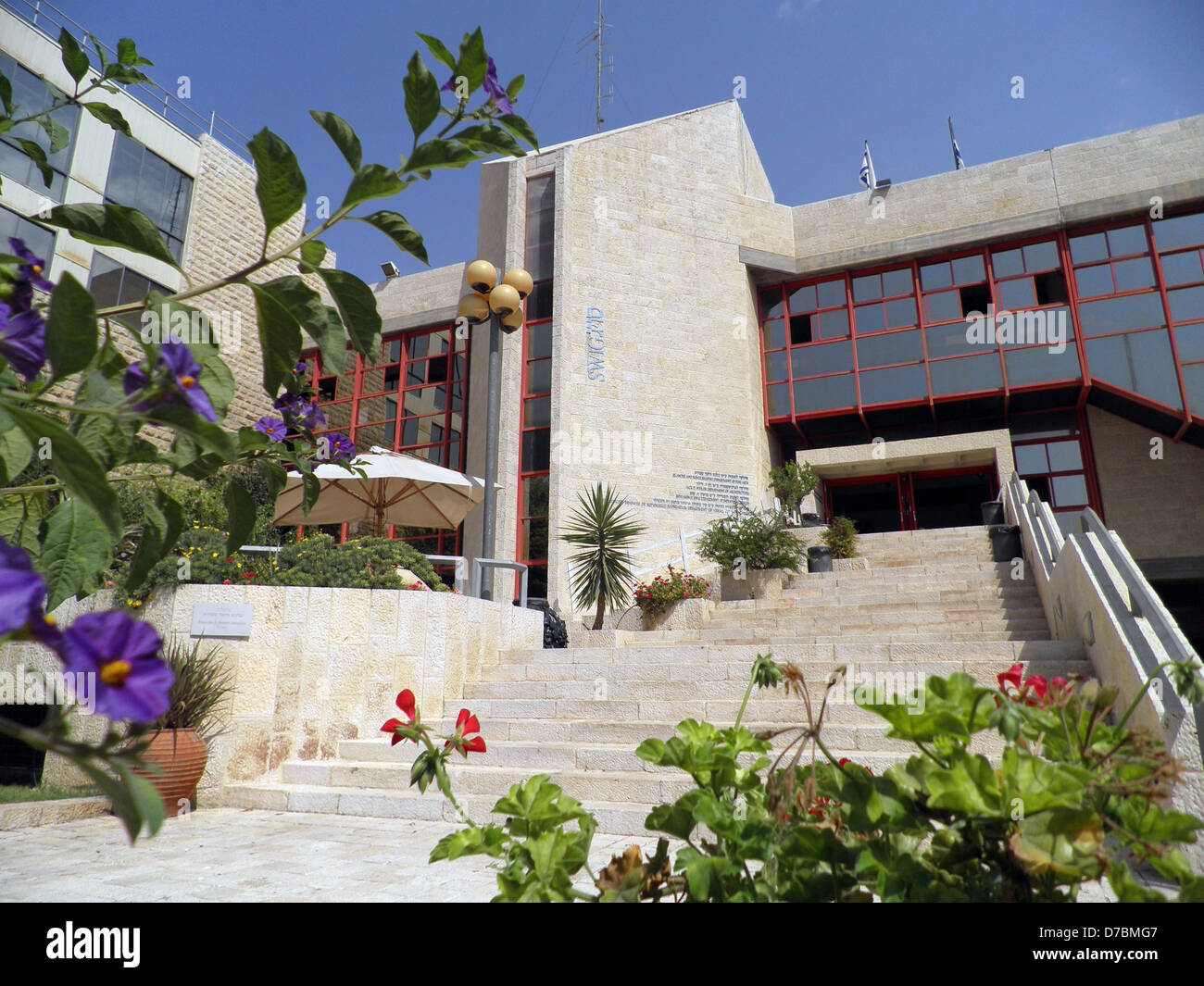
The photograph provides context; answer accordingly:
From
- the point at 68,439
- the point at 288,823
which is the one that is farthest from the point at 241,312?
the point at 68,439

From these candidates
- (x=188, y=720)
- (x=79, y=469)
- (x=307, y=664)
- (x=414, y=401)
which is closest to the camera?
(x=79, y=469)

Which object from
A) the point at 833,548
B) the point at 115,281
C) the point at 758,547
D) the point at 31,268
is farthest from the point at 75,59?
the point at 115,281

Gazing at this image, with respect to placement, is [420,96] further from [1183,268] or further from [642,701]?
[1183,268]

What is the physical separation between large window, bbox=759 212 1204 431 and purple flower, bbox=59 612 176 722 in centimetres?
1938

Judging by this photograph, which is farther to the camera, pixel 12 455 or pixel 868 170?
pixel 868 170

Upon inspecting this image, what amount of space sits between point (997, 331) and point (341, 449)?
19487 mm

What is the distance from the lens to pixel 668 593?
11.7m

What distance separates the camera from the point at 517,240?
17938 millimetres

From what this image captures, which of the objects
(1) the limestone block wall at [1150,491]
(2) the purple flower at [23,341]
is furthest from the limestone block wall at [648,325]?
(2) the purple flower at [23,341]

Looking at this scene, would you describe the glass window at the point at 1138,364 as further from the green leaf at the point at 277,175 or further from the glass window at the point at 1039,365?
the green leaf at the point at 277,175

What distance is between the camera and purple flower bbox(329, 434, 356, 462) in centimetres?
150

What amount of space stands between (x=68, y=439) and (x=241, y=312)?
2250 centimetres
